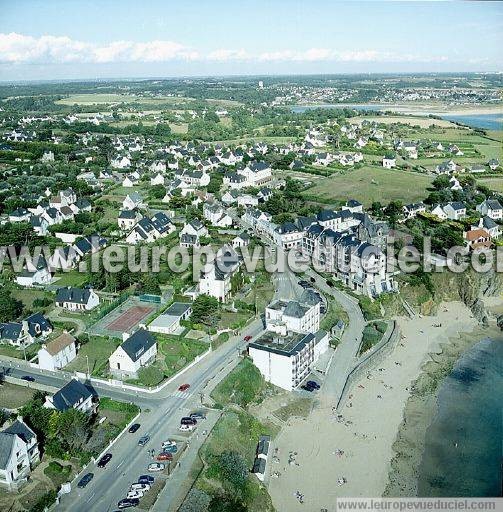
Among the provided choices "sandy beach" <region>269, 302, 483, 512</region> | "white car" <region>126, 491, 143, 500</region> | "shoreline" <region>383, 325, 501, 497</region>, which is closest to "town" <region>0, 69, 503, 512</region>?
"white car" <region>126, 491, 143, 500</region>

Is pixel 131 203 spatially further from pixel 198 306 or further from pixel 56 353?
pixel 56 353

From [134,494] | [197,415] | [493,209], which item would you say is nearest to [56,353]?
[197,415]

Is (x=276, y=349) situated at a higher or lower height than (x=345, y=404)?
higher

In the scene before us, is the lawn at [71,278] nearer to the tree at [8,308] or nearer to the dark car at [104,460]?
the tree at [8,308]

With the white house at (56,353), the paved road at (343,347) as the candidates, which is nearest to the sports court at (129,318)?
the white house at (56,353)

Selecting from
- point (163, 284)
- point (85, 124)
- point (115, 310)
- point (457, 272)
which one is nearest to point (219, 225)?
point (163, 284)

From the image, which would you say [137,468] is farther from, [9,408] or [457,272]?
[457,272]
